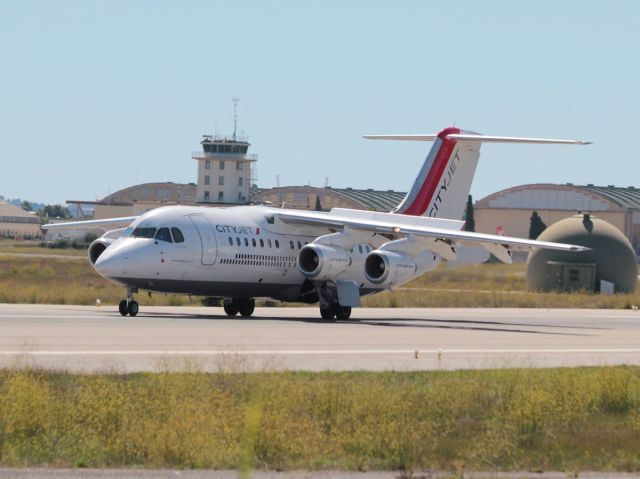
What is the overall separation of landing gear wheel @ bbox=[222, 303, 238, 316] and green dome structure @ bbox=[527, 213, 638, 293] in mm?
27902

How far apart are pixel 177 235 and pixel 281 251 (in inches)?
161

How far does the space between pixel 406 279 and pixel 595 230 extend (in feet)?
95.3

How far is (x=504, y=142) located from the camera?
38219 mm

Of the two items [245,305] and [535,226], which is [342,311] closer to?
[245,305]

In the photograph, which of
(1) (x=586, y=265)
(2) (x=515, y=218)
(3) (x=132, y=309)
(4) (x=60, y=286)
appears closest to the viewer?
(3) (x=132, y=309)

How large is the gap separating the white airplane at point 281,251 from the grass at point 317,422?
48.4ft

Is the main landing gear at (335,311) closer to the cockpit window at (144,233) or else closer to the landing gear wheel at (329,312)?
the landing gear wheel at (329,312)

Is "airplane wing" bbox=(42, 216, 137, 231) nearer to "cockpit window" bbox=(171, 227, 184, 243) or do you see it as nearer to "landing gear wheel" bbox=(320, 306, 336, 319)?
"cockpit window" bbox=(171, 227, 184, 243)

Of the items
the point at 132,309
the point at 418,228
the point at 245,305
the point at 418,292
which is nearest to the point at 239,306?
the point at 245,305

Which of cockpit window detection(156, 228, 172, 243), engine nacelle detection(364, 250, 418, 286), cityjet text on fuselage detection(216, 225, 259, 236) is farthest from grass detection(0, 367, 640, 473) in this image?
engine nacelle detection(364, 250, 418, 286)

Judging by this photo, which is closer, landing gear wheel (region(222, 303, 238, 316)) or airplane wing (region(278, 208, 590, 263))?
airplane wing (region(278, 208, 590, 263))

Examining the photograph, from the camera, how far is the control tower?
339 feet

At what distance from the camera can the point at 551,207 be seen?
10744cm

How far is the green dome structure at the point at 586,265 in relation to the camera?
198 feet
